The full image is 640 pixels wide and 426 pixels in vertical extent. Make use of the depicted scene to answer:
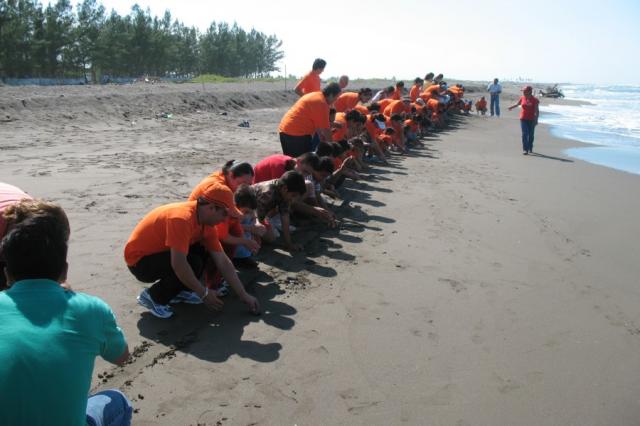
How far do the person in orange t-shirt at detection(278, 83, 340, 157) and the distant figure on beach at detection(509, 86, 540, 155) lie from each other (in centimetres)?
735

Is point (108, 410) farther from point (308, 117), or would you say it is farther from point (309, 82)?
point (309, 82)

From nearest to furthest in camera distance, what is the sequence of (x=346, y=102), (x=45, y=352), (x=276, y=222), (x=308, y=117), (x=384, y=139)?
(x=45, y=352) → (x=276, y=222) → (x=308, y=117) → (x=346, y=102) → (x=384, y=139)

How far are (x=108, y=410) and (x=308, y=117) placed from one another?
4.90m

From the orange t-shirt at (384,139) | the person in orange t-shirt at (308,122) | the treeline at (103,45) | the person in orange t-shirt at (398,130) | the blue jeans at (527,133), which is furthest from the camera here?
the treeline at (103,45)

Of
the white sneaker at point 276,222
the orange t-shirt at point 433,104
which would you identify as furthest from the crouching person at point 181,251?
the orange t-shirt at point 433,104

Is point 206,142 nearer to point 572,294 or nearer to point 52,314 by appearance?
point 572,294

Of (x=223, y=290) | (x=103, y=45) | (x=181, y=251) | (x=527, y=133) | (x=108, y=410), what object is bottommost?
(x=223, y=290)

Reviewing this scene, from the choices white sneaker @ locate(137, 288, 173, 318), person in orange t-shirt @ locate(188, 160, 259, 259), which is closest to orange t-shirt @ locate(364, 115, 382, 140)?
person in orange t-shirt @ locate(188, 160, 259, 259)

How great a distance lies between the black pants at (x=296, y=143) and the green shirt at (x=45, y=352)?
5045mm

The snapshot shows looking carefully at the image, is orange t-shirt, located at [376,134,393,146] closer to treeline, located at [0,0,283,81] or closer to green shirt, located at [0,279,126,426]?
green shirt, located at [0,279,126,426]

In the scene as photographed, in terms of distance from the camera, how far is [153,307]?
3369mm

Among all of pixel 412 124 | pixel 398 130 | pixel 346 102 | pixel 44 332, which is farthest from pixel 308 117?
pixel 412 124

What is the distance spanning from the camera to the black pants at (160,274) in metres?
3.35

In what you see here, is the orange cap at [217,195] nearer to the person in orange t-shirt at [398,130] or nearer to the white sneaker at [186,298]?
the white sneaker at [186,298]
